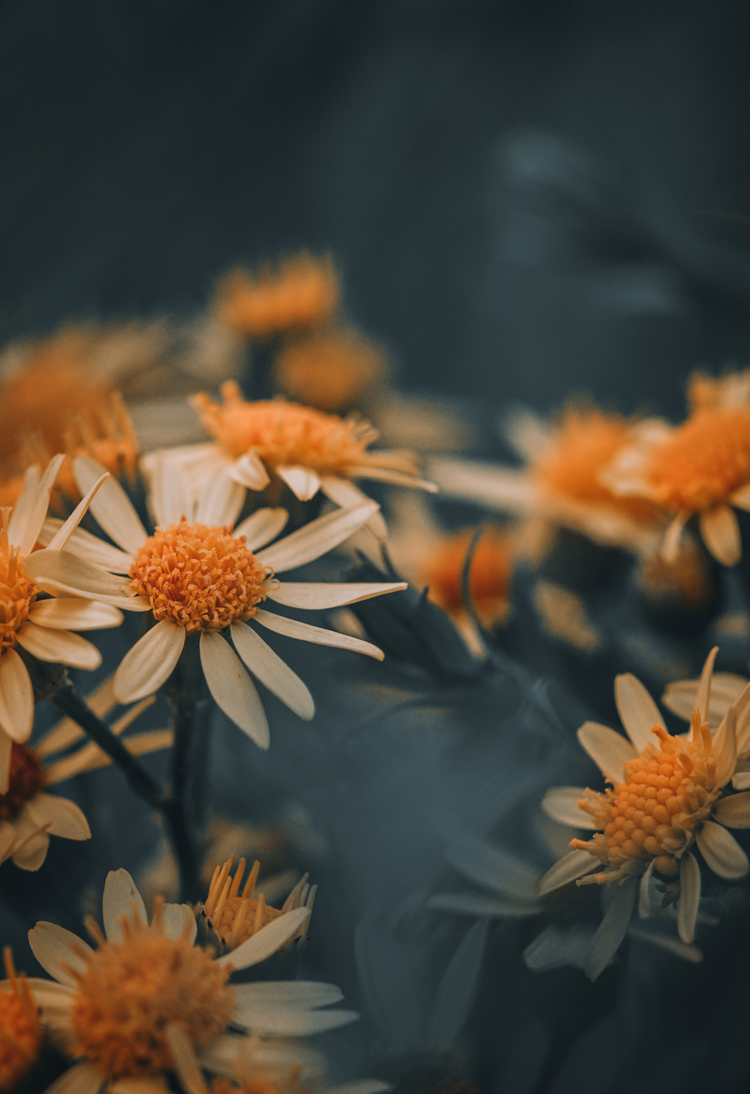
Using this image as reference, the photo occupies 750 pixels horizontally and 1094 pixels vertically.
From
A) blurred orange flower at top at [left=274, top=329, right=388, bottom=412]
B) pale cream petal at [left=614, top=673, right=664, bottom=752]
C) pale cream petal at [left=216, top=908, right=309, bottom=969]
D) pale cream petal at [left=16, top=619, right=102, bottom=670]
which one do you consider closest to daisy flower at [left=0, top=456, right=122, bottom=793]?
pale cream petal at [left=16, top=619, right=102, bottom=670]

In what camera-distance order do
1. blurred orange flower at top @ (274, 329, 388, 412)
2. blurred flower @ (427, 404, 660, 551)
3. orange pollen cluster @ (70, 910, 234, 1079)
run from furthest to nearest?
blurred orange flower at top @ (274, 329, 388, 412) < blurred flower @ (427, 404, 660, 551) < orange pollen cluster @ (70, 910, 234, 1079)

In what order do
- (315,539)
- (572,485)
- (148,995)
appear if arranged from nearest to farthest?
1. (148,995)
2. (315,539)
3. (572,485)

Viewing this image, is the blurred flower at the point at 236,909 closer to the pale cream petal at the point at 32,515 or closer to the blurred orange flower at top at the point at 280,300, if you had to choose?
the pale cream petal at the point at 32,515

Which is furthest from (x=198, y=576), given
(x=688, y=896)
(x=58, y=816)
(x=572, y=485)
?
(x=572, y=485)

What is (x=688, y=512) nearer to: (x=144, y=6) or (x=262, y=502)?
(x=262, y=502)

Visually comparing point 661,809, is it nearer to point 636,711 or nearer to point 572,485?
point 636,711

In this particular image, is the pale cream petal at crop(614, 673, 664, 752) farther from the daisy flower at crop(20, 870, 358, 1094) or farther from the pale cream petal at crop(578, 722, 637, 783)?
the daisy flower at crop(20, 870, 358, 1094)

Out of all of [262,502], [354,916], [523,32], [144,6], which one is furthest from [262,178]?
[354,916]

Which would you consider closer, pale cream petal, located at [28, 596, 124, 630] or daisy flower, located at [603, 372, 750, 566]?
pale cream petal, located at [28, 596, 124, 630]
